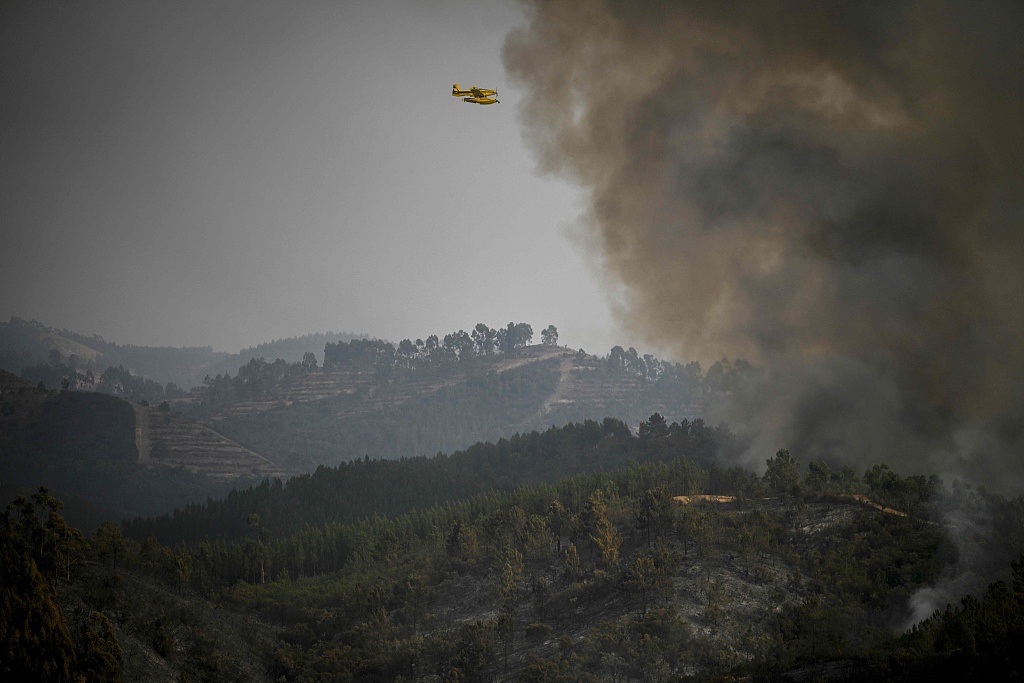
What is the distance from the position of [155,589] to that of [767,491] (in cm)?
5373

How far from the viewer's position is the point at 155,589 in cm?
6544

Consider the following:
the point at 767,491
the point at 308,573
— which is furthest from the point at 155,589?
the point at 767,491

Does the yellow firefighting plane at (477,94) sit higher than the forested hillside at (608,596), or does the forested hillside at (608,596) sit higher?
the yellow firefighting plane at (477,94)

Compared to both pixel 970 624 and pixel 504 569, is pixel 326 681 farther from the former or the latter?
pixel 970 624

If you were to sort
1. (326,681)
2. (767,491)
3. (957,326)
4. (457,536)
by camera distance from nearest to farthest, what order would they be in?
(326,681)
(957,326)
(767,491)
(457,536)

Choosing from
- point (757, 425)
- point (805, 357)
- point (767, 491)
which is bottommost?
point (767, 491)

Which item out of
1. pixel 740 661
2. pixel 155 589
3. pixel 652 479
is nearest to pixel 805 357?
pixel 652 479

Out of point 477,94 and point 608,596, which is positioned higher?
point 477,94

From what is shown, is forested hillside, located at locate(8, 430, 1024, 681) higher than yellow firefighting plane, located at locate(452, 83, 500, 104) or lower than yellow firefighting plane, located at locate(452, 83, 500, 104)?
lower

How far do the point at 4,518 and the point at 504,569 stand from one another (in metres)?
39.3

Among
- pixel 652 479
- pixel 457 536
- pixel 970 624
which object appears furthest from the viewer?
pixel 652 479

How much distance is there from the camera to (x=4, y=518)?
200 ft

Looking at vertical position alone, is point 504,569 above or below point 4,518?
below

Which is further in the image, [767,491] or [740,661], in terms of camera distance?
[767,491]
